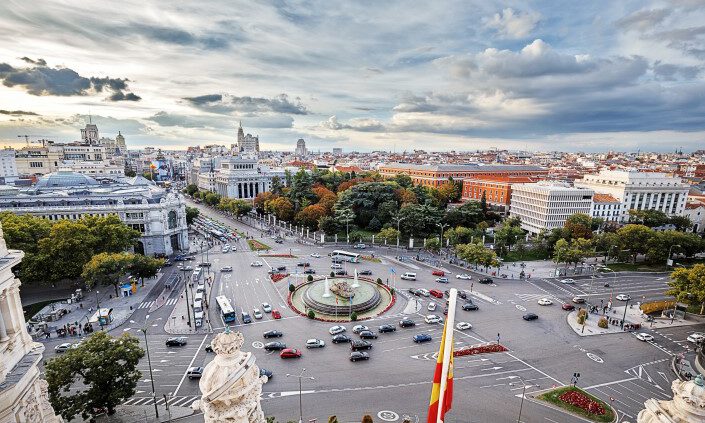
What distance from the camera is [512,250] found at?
72.5 meters

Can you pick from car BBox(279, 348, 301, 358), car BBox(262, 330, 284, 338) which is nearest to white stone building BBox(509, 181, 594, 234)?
car BBox(262, 330, 284, 338)

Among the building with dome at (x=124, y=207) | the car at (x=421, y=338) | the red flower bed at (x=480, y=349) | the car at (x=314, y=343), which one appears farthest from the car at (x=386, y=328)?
the building with dome at (x=124, y=207)

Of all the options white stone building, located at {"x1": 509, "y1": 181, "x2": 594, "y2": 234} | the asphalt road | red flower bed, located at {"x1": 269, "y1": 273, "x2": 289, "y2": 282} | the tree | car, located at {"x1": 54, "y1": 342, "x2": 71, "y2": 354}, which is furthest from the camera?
white stone building, located at {"x1": 509, "y1": 181, "x2": 594, "y2": 234}

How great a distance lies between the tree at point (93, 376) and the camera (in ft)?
78.3

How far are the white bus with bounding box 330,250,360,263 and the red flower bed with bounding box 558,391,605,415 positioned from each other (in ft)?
130

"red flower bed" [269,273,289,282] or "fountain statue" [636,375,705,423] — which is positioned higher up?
"fountain statue" [636,375,705,423]

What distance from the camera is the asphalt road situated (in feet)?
92.3

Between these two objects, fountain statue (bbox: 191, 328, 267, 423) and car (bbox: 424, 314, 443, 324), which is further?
car (bbox: 424, 314, 443, 324)

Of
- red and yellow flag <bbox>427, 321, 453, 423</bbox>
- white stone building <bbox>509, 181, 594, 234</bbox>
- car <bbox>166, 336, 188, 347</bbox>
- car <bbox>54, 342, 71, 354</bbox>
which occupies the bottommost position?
car <bbox>54, 342, 71, 354</bbox>

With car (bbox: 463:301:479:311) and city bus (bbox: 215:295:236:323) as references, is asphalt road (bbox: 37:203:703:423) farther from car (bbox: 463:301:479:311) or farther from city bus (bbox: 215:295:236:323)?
city bus (bbox: 215:295:236:323)

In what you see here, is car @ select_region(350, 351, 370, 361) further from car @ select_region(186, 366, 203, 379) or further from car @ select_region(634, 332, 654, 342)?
car @ select_region(634, 332, 654, 342)

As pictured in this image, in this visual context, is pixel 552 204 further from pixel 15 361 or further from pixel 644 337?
pixel 15 361

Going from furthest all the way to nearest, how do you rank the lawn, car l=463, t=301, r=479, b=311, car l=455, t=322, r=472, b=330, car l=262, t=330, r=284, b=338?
car l=463, t=301, r=479, b=311, car l=455, t=322, r=472, b=330, car l=262, t=330, r=284, b=338, the lawn

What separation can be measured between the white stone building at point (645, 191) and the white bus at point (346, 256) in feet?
219
